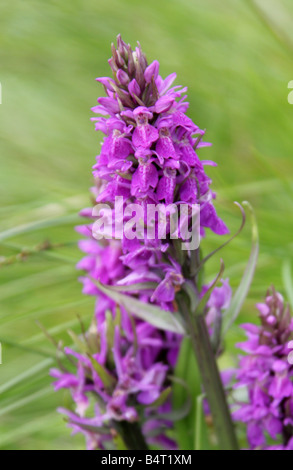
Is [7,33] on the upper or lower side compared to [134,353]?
upper

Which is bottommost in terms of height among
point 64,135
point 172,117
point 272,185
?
point 172,117

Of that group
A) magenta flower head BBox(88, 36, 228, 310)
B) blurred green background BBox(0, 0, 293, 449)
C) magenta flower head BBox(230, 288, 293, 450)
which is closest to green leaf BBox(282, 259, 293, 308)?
blurred green background BBox(0, 0, 293, 449)

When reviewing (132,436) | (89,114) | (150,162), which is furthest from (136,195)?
(89,114)

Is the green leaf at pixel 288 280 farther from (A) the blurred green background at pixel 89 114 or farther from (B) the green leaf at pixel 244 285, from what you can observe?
(B) the green leaf at pixel 244 285

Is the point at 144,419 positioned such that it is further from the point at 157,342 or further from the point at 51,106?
the point at 51,106

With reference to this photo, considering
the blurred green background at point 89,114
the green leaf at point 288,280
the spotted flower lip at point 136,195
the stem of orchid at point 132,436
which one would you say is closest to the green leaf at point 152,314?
the spotted flower lip at point 136,195
